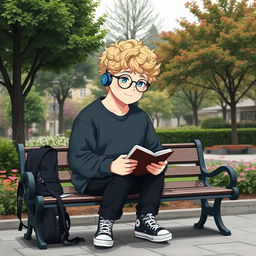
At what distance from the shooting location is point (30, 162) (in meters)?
6.75

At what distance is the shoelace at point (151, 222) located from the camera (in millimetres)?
6582

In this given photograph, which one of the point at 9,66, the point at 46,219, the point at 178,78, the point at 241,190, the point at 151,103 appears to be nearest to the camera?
the point at 46,219

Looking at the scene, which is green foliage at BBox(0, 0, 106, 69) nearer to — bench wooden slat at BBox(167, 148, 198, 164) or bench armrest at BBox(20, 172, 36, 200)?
bench wooden slat at BBox(167, 148, 198, 164)

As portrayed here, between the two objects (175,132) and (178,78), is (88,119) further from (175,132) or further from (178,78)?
(175,132)

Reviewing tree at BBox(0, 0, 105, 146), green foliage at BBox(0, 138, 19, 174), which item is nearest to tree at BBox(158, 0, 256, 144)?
tree at BBox(0, 0, 105, 146)

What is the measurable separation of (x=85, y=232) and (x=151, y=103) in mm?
70162

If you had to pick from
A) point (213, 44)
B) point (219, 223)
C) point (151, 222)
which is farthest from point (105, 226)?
point (213, 44)

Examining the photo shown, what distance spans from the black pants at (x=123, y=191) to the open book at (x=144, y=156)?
0.42 ft

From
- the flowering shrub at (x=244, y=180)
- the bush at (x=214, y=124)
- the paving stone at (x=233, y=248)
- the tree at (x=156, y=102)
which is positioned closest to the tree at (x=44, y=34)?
the flowering shrub at (x=244, y=180)

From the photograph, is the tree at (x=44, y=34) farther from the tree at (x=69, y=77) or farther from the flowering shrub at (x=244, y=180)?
the tree at (x=69, y=77)

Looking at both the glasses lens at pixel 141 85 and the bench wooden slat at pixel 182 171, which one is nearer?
the glasses lens at pixel 141 85

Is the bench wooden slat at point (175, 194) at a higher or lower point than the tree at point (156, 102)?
lower

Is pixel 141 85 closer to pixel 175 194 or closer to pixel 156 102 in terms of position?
pixel 175 194

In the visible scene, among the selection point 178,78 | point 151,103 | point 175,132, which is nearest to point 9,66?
point 178,78
